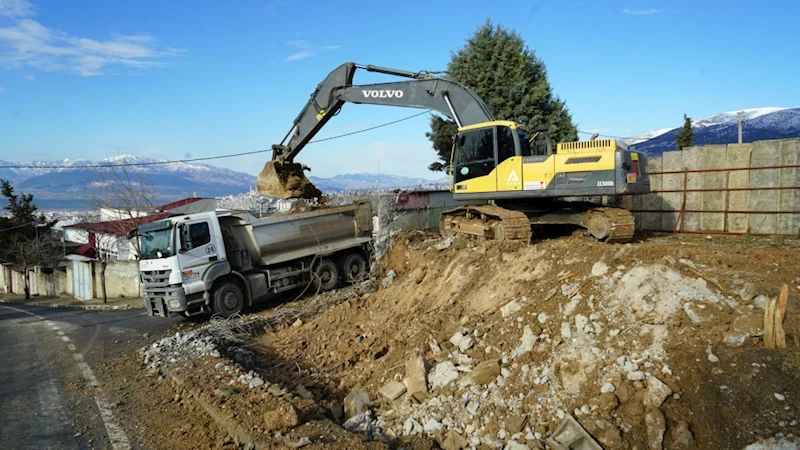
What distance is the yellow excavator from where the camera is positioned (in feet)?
29.6

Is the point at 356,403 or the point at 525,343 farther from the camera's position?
the point at 356,403

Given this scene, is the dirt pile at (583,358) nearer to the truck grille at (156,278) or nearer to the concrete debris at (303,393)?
the concrete debris at (303,393)

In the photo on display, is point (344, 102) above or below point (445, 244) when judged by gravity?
above

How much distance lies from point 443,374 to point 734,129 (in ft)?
114

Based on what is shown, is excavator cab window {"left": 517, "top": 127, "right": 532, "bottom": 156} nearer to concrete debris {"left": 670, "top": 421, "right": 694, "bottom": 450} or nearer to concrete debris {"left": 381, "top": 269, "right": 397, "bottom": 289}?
concrete debris {"left": 381, "top": 269, "right": 397, "bottom": 289}

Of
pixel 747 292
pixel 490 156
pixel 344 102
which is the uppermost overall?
pixel 344 102

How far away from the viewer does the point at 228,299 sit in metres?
12.0

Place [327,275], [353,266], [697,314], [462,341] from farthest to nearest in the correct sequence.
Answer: [353,266]
[327,275]
[462,341]
[697,314]

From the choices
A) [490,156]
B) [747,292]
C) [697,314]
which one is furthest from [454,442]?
[490,156]

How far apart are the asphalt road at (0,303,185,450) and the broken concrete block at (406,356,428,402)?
302 centimetres

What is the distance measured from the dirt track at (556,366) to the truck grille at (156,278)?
3.29 metres

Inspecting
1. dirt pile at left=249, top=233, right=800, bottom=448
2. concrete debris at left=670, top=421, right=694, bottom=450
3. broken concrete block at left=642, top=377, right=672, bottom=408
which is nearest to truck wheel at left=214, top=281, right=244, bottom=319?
dirt pile at left=249, top=233, right=800, bottom=448

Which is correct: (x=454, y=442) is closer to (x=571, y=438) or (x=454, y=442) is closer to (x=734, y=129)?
(x=571, y=438)

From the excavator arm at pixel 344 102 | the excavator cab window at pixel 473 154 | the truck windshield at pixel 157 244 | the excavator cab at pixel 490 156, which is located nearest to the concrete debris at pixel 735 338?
the excavator cab at pixel 490 156
